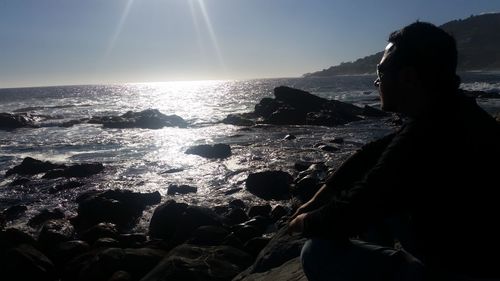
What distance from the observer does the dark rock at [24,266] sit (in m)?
8.55

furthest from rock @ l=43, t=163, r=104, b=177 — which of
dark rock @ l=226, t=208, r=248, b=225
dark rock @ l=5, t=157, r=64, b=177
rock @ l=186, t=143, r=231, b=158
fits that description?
dark rock @ l=226, t=208, r=248, b=225

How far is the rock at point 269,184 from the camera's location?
14633mm

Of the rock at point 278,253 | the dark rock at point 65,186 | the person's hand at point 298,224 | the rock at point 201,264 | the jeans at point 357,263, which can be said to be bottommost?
the dark rock at point 65,186

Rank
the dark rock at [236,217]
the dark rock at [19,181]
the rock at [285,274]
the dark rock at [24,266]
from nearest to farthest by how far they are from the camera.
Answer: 1. the rock at [285,274]
2. the dark rock at [24,266]
3. the dark rock at [236,217]
4. the dark rock at [19,181]

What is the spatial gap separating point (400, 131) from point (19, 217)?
13.4m

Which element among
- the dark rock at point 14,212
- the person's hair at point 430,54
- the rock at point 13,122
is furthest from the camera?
the rock at point 13,122

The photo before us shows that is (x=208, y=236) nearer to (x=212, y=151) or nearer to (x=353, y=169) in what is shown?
(x=353, y=169)

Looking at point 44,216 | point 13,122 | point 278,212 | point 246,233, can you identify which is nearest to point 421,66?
point 246,233

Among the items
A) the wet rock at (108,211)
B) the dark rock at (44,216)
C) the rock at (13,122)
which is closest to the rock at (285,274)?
the wet rock at (108,211)

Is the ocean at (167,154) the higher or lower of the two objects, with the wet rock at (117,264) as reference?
lower

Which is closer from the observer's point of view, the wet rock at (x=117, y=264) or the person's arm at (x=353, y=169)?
the person's arm at (x=353, y=169)

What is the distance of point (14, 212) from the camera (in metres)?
13.9

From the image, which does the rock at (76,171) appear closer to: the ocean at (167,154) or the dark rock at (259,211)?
the ocean at (167,154)

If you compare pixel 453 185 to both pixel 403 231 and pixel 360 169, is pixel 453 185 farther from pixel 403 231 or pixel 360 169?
pixel 360 169
